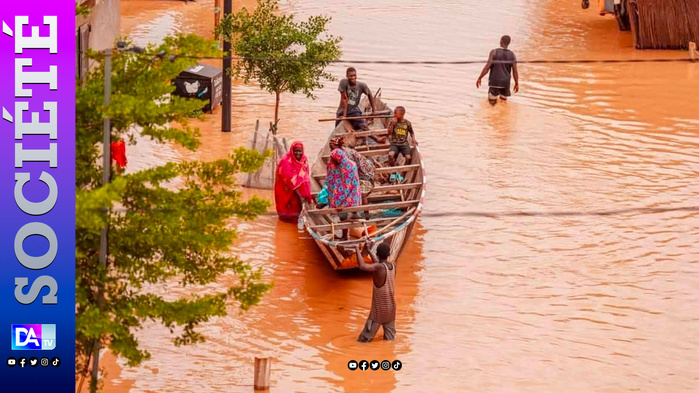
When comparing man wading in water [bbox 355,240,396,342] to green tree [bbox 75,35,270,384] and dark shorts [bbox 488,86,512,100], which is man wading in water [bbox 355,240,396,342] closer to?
green tree [bbox 75,35,270,384]

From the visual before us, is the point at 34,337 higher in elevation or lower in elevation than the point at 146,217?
lower

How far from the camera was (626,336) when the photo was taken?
53.2 feet

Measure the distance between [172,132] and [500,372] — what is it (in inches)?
197

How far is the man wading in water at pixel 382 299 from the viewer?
15.3 meters

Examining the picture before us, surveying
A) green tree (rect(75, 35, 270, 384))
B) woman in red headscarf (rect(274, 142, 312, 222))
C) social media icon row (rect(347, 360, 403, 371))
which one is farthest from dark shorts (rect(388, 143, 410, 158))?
green tree (rect(75, 35, 270, 384))

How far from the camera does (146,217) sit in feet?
39.1

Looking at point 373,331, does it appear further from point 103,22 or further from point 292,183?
point 103,22

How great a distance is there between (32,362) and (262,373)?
10.8 ft

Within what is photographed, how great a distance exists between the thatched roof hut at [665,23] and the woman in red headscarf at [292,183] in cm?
1492

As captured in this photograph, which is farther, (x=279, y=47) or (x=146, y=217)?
(x=279, y=47)

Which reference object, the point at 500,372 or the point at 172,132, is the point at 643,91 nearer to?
the point at 500,372

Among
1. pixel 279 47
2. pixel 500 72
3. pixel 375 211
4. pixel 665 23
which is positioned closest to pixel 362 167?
pixel 375 211

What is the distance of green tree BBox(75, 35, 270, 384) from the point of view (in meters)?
11.8

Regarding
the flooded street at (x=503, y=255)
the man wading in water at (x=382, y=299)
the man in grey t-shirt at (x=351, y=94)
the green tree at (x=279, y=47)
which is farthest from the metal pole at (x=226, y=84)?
the man wading in water at (x=382, y=299)
